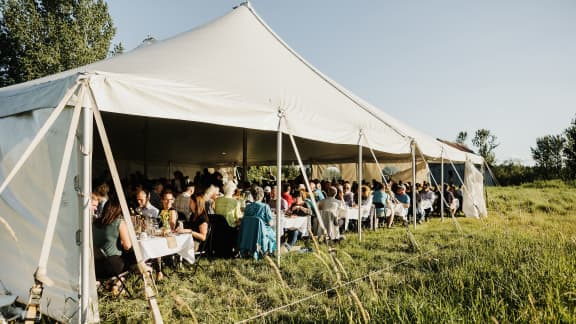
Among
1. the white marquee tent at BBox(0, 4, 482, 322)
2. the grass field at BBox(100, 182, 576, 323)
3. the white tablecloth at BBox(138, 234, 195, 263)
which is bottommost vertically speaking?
the grass field at BBox(100, 182, 576, 323)

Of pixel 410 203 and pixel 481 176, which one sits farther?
pixel 481 176

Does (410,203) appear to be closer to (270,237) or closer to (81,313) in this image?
(270,237)

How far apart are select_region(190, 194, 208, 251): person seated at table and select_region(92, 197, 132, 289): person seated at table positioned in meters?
1.40

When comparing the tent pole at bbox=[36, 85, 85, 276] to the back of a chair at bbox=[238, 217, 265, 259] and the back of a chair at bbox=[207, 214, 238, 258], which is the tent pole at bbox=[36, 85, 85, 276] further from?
the back of a chair at bbox=[238, 217, 265, 259]

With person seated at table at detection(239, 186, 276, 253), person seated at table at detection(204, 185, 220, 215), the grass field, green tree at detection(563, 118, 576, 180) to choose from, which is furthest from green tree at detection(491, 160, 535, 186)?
person seated at table at detection(239, 186, 276, 253)

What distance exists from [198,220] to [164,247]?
3.49 feet

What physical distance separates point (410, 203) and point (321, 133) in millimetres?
6922

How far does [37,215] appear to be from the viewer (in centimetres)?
394

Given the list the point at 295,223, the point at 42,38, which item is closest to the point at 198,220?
the point at 295,223

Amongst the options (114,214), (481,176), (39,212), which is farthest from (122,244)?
(481,176)

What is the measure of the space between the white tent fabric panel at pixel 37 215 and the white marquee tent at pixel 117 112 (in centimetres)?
1

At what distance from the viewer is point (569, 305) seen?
3156 millimetres

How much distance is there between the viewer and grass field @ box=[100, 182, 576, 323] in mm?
2814

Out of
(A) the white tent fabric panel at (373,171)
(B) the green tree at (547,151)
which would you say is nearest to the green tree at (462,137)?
(B) the green tree at (547,151)
